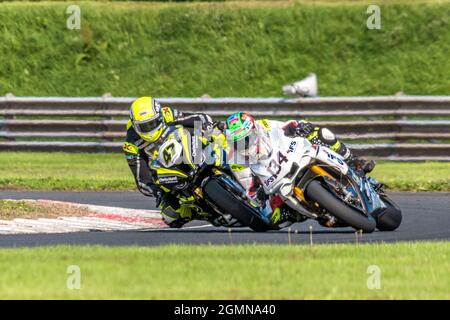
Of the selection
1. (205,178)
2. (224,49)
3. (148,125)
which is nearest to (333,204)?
(205,178)

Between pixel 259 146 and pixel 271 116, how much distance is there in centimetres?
1040

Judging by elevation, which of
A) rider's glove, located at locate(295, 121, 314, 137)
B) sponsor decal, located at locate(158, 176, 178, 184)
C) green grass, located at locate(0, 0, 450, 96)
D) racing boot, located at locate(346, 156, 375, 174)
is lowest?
sponsor decal, located at locate(158, 176, 178, 184)

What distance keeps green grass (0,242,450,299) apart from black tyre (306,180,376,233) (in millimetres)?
886

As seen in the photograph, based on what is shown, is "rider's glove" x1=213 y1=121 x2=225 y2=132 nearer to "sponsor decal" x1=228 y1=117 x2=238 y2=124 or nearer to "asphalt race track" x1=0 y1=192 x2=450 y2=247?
"sponsor decal" x1=228 y1=117 x2=238 y2=124

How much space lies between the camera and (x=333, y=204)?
12438 mm

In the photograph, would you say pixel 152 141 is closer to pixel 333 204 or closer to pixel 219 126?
pixel 219 126

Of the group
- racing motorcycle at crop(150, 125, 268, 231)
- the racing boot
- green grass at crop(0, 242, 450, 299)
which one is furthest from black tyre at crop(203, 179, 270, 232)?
green grass at crop(0, 242, 450, 299)

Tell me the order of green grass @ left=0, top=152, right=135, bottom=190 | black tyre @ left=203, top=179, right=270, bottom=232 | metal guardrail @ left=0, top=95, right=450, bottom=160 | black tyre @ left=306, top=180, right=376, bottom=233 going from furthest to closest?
metal guardrail @ left=0, top=95, right=450, bottom=160 → green grass @ left=0, top=152, right=135, bottom=190 → black tyre @ left=203, top=179, right=270, bottom=232 → black tyre @ left=306, top=180, right=376, bottom=233

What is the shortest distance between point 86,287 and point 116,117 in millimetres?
15191

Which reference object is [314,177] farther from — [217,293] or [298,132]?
[217,293]

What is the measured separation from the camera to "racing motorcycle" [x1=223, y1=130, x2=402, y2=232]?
1254 cm

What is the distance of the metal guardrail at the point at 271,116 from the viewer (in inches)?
875

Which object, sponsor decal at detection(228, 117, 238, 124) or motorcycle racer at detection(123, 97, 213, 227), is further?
motorcycle racer at detection(123, 97, 213, 227)

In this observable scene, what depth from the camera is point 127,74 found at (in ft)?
91.0
